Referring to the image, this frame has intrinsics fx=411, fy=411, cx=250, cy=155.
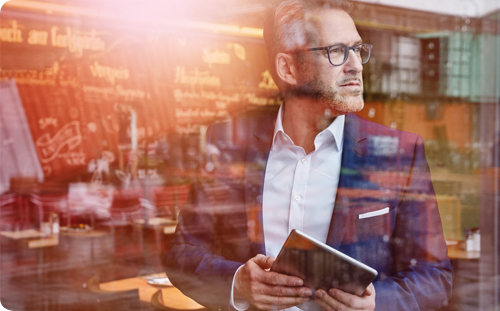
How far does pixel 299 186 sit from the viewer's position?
1.17 m

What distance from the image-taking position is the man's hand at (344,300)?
98 cm

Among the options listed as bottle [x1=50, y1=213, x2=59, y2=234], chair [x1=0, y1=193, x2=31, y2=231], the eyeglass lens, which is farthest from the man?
bottle [x1=50, y1=213, x2=59, y2=234]

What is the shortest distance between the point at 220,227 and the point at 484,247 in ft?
5.86

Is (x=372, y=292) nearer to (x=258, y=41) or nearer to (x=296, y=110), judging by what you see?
(x=296, y=110)

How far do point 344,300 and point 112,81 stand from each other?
321 cm

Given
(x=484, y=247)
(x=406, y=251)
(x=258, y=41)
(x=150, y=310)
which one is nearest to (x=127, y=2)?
(x=258, y=41)

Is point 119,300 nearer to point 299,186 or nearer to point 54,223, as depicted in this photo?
point 299,186

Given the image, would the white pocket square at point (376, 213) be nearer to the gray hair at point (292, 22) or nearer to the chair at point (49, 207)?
the gray hair at point (292, 22)

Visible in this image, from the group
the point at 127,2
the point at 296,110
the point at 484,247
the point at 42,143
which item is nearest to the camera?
the point at 296,110

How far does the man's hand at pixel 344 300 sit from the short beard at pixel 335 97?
0.45 metres

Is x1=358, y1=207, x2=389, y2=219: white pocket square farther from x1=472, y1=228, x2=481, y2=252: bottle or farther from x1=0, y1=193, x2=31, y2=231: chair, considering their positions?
x1=0, y1=193, x2=31, y2=231: chair

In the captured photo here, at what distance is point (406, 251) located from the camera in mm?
1103

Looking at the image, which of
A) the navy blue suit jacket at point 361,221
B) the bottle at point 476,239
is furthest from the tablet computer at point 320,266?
the bottle at point 476,239

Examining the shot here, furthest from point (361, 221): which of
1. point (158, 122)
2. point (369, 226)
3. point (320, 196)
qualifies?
point (158, 122)
